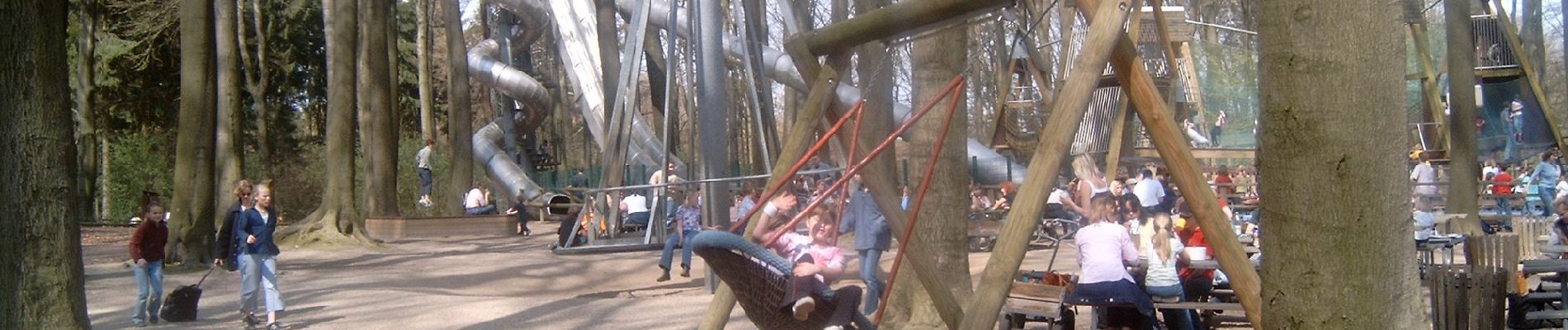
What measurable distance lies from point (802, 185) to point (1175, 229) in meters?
6.29

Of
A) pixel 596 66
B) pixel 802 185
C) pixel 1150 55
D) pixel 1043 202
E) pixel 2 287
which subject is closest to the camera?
pixel 1043 202

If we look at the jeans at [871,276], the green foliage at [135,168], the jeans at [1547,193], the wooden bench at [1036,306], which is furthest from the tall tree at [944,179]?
the green foliage at [135,168]

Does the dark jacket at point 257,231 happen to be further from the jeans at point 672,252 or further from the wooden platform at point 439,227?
the wooden platform at point 439,227

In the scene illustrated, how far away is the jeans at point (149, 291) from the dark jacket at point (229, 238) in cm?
65

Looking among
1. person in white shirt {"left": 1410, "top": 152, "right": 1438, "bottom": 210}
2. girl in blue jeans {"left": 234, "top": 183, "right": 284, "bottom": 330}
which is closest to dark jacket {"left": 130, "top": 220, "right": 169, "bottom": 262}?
girl in blue jeans {"left": 234, "top": 183, "right": 284, "bottom": 330}

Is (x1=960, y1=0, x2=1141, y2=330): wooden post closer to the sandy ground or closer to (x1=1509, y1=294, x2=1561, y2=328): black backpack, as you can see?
(x1=1509, y1=294, x2=1561, y2=328): black backpack

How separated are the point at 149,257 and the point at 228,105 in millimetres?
7973

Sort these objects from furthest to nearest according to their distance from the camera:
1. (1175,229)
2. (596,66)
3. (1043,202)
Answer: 1. (596,66)
2. (1175,229)
3. (1043,202)

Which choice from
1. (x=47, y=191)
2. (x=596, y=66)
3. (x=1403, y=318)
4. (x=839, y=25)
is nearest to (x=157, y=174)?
(x=596, y=66)

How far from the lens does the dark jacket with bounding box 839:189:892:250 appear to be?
509 inches

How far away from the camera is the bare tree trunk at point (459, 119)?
113 ft

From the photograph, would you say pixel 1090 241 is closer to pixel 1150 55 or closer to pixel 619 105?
pixel 619 105

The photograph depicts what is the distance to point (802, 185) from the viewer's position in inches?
674

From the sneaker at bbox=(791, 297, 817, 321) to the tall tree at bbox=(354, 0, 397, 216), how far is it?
21911 mm
